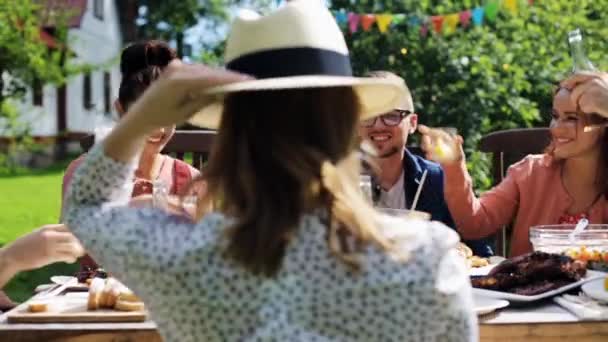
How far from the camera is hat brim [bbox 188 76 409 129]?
4.91ft

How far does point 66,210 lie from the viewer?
1.64 metres

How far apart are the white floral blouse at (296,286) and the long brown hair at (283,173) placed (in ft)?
0.07

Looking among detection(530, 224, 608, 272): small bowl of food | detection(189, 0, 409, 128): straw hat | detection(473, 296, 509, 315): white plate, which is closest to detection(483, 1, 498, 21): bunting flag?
detection(530, 224, 608, 272): small bowl of food

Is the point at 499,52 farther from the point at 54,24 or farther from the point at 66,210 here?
the point at 54,24

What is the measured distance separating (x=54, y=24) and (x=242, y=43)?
20812 millimetres

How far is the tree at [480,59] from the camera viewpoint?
6367 mm

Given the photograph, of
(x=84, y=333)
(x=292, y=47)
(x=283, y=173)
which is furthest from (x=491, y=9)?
(x=283, y=173)

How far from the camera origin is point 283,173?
1490 mm

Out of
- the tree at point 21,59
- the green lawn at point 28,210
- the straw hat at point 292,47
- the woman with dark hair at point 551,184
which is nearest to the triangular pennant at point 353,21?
the green lawn at point 28,210

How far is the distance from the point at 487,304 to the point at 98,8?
108ft

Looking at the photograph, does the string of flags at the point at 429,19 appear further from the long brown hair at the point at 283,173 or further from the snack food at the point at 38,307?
the long brown hair at the point at 283,173

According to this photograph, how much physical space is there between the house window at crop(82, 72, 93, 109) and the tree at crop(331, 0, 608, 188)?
2508cm

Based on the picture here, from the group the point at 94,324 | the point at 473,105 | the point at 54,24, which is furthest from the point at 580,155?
the point at 54,24

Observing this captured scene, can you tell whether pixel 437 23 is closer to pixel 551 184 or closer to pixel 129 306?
pixel 551 184
